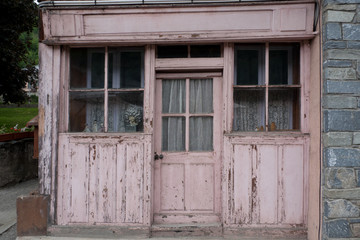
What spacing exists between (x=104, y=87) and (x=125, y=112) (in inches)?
17.8

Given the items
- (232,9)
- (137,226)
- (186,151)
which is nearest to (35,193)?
(137,226)

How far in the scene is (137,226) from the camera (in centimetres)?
418

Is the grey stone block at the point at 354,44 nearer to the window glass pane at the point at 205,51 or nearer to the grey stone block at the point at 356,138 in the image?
the grey stone block at the point at 356,138

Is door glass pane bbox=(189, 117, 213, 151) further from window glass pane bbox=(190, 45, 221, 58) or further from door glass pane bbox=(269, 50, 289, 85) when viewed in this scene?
door glass pane bbox=(269, 50, 289, 85)

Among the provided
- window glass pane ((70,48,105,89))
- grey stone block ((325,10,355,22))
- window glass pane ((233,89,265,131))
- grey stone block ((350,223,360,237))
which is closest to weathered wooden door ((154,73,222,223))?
window glass pane ((233,89,265,131))

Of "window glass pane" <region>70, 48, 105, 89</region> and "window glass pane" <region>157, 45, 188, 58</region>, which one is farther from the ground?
"window glass pane" <region>157, 45, 188, 58</region>

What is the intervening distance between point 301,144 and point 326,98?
0.74 metres

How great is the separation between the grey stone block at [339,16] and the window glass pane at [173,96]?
1.98 m

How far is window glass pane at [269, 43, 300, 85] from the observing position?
427cm

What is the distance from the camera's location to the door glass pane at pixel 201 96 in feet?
14.6

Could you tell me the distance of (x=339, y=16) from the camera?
3.62 m

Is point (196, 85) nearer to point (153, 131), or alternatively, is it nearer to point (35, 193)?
point (153, 131)

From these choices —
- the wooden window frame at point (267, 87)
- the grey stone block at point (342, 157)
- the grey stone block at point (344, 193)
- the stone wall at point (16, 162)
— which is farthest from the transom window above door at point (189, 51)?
the stone wall at point (16, 162)

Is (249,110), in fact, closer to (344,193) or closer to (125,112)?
(344,193)
